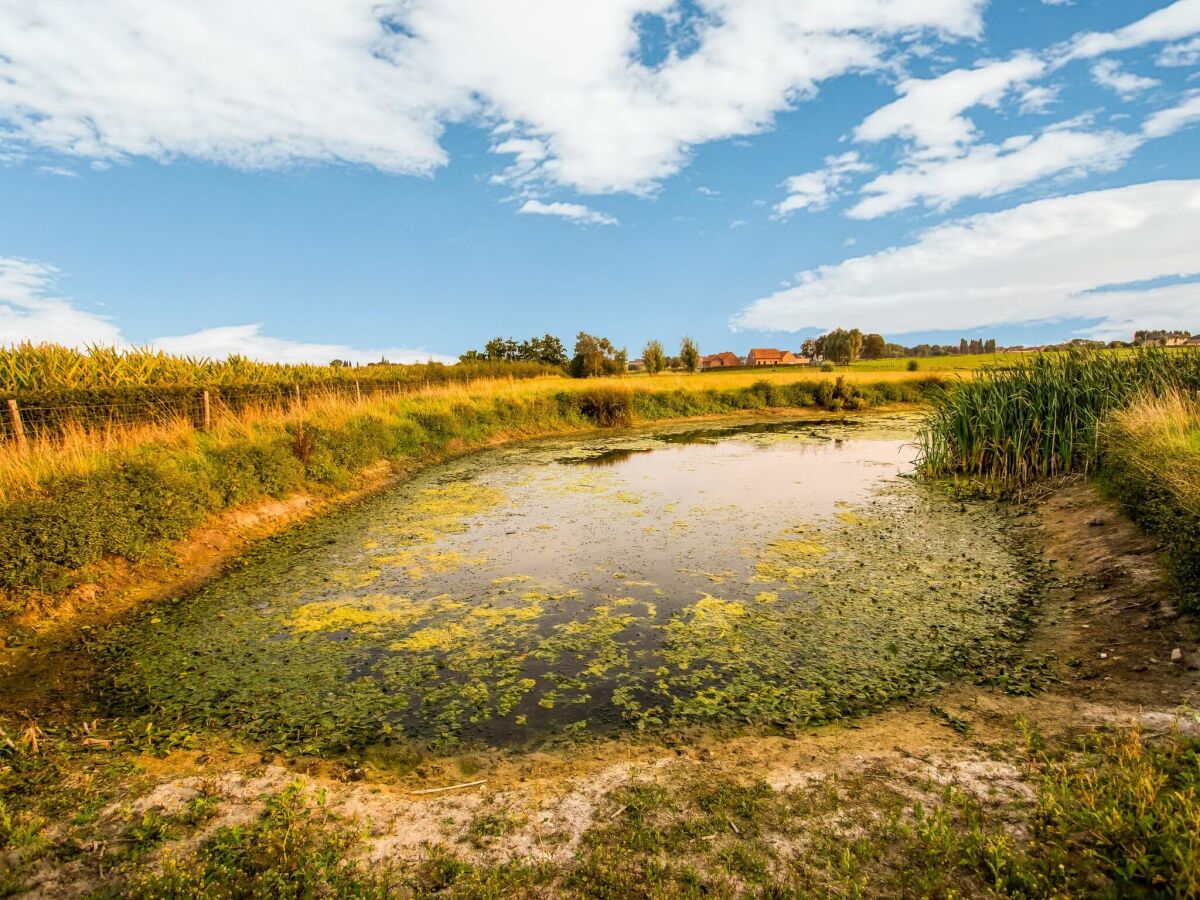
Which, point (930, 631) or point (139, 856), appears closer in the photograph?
point (139, 856)

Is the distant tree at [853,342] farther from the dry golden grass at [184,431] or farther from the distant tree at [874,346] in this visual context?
the dry golden grass at [184,431]

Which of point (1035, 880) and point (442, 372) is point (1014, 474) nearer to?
point (1035, 880)

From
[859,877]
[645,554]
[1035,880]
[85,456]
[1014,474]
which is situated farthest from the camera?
[1014,474]

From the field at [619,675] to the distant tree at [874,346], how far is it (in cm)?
9739

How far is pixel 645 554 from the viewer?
773 centimetres

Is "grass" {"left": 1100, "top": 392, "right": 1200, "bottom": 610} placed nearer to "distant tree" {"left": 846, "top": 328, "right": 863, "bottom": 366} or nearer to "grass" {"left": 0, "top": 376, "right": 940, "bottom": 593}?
"grass" {"left": 0, "top": 376, "right": 940, "bottom": 593}

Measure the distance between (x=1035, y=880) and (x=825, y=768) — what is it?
1079 mm

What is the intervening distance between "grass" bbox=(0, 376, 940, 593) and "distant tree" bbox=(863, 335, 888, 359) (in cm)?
9100

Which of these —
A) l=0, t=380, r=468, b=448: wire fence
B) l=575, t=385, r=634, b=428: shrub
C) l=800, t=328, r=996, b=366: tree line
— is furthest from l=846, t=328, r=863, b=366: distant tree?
l=0, t=380, r=468, b=448: wire fence

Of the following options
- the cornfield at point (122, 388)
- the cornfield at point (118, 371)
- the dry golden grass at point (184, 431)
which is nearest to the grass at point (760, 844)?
the dry golden grass at point (184, 431)

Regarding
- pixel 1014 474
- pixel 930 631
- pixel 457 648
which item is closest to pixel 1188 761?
pixel 930 631

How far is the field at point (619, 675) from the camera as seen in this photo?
2.64m

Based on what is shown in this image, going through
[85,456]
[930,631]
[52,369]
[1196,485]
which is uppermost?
[52,369]

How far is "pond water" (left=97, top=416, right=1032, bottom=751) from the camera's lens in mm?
4191
